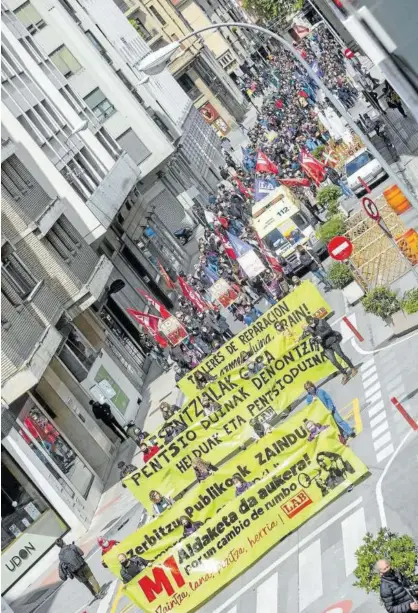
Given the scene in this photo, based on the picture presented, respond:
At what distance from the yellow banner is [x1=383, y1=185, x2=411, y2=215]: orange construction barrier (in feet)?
42.7

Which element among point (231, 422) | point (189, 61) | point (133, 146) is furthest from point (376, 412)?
point (189, 61)

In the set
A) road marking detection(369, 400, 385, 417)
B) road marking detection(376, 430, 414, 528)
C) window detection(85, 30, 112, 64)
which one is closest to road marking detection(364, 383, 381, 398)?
road marking detection(369, 400, 385, 417)

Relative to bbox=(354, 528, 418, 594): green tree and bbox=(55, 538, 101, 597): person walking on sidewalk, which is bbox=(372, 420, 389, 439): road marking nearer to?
bbox=(55, 538, 101, 597): person walking on sidewalk

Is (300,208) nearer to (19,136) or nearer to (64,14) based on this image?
(19,136)

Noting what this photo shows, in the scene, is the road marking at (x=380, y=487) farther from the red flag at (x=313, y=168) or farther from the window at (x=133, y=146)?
the window at (x=133, y=146)

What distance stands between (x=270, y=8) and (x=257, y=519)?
10851cm

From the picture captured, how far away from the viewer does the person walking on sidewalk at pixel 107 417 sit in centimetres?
4266

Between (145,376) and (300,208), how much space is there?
1031 centimetres

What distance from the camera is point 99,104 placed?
68.1m

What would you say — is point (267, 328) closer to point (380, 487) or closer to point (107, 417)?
point (107, 417)

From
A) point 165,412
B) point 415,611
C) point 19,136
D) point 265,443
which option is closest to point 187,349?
point 165,412

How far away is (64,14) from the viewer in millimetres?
68188

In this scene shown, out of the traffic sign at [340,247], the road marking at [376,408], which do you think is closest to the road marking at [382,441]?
the road marking at [376,408]

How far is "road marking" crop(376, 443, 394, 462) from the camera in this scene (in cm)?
2423
